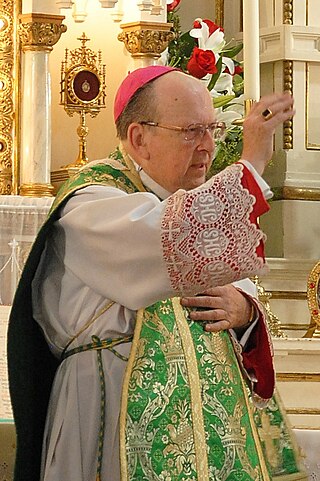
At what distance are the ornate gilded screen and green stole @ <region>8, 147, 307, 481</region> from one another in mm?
2540

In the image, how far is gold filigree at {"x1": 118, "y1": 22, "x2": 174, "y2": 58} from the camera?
18.8ft

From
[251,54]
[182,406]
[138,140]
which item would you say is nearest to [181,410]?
[182,406]

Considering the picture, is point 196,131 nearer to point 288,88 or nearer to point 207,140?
point 207,140

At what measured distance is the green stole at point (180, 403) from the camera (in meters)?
2.92

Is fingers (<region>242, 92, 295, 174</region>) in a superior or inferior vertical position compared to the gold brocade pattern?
superior

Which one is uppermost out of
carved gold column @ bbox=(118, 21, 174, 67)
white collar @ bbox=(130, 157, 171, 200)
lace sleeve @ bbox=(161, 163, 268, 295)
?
carved gold column @ bbox=(118, 21, 174, 67)

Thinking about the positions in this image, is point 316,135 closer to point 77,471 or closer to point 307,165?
point 307,165

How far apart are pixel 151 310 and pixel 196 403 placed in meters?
0.24

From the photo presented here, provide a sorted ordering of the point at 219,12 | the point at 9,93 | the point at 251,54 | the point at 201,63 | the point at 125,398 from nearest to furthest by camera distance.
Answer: the point at 125,398 < the point at 251,54 < the point at 201,63 < the point at 9,93 < the point at 219,12

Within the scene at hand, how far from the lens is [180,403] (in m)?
2.96

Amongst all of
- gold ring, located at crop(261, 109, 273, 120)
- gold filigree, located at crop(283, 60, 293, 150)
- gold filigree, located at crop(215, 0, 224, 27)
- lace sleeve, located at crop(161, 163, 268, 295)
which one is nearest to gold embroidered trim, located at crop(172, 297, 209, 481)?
lace sleeve, located at crop(161, 163, 268, 295)

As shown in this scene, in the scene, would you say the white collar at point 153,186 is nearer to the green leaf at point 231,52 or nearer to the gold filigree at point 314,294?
the gold filigree at point 314,294

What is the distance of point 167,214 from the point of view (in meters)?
2.82

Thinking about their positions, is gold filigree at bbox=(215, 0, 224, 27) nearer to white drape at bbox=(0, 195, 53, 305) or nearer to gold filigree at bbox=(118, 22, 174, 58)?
gold filigree at bbox=(118, 22, 174, 58)
